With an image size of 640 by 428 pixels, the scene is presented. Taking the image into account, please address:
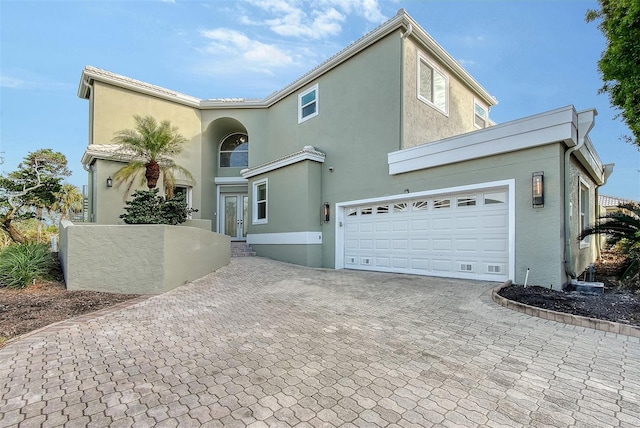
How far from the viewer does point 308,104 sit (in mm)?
13047

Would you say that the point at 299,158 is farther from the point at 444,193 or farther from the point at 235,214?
the point at 235,214

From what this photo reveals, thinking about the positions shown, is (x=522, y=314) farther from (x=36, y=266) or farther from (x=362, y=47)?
(x=36, y=266)

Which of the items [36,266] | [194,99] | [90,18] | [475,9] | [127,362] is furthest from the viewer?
[194,99]

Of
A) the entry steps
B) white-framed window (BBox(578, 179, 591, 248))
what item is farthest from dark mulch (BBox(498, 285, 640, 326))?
the entry steps

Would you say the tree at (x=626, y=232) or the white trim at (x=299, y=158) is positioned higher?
the white trim at (x=299, y=158)

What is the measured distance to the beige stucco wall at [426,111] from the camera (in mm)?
10055

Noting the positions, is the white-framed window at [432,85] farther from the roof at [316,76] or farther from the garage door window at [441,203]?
the garage door window at [441,203]

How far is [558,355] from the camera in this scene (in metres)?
3.70

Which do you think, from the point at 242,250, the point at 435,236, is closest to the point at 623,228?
the point at 435,236

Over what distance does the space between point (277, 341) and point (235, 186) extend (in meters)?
12.9

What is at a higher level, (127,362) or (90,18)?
(90,18)

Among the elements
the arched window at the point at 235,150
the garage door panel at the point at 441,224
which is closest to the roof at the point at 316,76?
the arched window at the point at 235,150

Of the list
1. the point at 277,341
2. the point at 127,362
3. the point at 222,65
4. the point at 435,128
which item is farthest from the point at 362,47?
the point at 127,362

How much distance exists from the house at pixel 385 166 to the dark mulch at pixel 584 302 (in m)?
0.58
